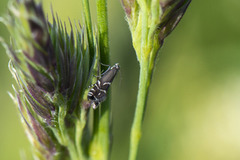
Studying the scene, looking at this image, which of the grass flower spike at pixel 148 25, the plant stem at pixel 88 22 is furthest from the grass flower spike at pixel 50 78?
the grass flower spike at pixel 148 25

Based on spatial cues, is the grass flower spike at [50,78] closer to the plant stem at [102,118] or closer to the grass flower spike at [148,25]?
the plant stem at [102,118]

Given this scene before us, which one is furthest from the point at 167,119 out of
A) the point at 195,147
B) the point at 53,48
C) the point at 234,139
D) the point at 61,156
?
the point at 53,48

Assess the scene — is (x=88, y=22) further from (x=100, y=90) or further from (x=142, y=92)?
(x=142, y=92)

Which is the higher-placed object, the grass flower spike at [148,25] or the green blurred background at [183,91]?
the grass flower spike at [148,25]

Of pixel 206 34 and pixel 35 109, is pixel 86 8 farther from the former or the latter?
pixel 206 34

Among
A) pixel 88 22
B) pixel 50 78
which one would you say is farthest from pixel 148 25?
pixel 50 78

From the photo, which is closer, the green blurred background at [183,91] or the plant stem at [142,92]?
the plant stem at [142,92]
